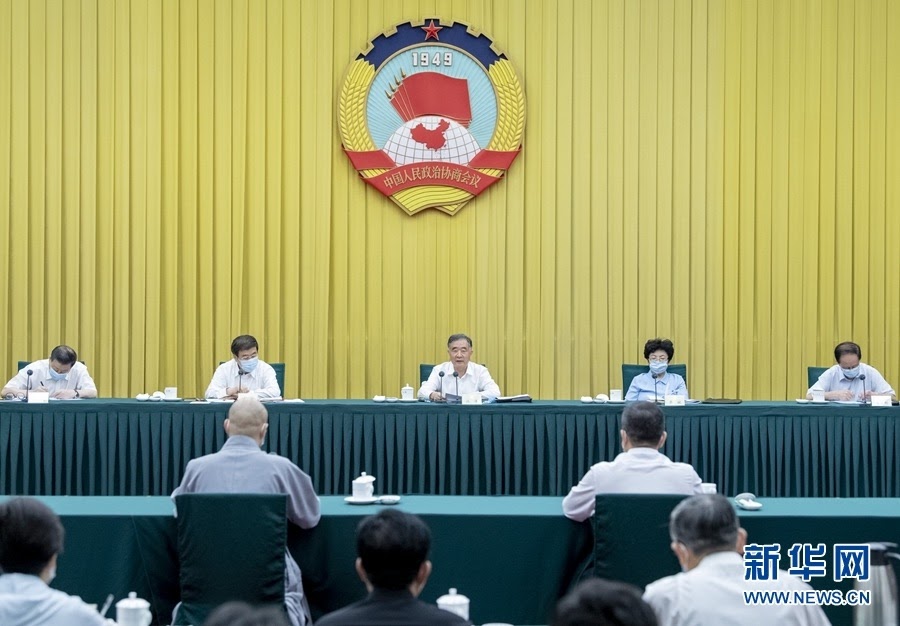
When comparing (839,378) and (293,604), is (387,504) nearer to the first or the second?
(293,604)

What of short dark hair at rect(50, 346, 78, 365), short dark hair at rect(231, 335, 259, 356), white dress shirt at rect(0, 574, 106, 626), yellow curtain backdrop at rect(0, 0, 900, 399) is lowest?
white dress shirt at rect(0, 574, 106, 626)

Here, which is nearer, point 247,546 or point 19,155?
point 247,546

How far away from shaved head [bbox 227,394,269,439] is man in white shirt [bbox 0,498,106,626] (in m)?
1.30

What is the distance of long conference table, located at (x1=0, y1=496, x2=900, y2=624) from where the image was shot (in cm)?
354

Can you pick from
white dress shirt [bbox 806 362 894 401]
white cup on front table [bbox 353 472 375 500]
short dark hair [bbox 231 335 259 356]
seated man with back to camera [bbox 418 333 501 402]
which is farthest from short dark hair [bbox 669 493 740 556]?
white dress shirt [bbox 806 362 894 401]

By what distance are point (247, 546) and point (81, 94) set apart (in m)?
6.13

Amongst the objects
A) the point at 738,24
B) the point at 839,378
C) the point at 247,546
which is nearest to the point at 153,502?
the point at 247,546

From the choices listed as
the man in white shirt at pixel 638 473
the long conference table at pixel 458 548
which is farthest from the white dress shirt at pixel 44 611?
the man in white shirt at pixel 638 473

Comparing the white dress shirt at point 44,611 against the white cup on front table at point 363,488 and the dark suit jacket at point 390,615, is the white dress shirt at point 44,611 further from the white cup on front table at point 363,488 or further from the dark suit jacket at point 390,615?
the white cup on front table at point 363,488

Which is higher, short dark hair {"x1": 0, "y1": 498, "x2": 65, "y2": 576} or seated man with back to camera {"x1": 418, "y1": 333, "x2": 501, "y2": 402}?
seated man with back to camera {"x1": 418, "y1": 333, "x2": 501, "y2": 402}

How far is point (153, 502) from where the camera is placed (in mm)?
3834

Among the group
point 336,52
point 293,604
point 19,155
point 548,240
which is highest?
point 336,52

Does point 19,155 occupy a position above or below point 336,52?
below

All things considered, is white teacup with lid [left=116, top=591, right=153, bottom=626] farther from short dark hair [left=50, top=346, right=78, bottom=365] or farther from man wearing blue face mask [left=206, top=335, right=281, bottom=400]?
short dark hair [left=50, top=346, right=78, bottom=365]
